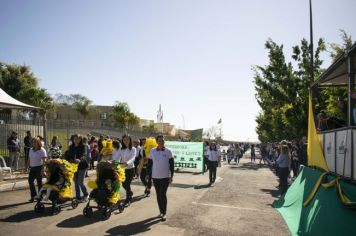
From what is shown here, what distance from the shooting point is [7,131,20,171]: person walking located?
15.4 m

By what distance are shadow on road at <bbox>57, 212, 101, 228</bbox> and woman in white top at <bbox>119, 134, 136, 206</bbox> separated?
171 centimetres

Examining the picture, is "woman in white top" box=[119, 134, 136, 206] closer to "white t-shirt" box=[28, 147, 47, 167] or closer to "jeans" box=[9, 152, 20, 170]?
"white t-shirt" box=[28, 147, 47, 167]

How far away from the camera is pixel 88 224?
820 centimetres

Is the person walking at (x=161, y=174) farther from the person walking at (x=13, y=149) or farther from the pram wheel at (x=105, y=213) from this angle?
the person walking at (x=13, y=149)

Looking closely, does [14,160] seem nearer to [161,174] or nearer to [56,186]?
[56,186]

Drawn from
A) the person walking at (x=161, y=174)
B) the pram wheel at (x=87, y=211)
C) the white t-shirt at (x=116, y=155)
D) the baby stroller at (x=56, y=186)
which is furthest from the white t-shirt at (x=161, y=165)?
the baby stroller at (x=56, y=186)

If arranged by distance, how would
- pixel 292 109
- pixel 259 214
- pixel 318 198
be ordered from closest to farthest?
pixel 318 198, pixel 259 214, pixel 292 109

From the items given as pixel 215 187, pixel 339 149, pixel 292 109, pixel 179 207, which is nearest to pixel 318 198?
pixel 339 149

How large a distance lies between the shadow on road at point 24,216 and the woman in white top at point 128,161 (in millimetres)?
2306

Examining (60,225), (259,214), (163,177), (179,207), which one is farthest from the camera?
(179,207)

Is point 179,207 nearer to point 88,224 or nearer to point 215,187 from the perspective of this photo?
point 88,224

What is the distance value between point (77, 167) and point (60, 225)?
2648 millimetres

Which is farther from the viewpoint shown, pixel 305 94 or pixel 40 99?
pixel 40 99

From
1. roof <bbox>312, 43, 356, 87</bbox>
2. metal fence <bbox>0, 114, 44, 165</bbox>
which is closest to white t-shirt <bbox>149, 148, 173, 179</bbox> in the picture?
roof <bbox>312, 43, 356, 87</bbox>
